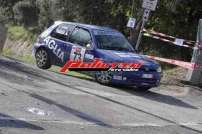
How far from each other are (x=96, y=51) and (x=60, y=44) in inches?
66.0

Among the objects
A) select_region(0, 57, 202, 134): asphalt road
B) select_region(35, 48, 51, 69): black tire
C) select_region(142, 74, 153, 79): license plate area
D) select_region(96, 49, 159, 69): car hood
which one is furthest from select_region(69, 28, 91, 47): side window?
select_region(142, 74, 153, 79): license plate area

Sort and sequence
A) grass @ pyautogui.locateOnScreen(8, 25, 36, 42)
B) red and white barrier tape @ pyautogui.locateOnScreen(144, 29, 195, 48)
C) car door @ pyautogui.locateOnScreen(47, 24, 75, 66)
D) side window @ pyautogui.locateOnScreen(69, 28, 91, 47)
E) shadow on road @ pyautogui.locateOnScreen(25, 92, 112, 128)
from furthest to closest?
grass @ pyautogui.locateOnScreen(8, 25, 36, 42), red and white barrier tape @ pyautogui.locateOnScreen(144, 29, 195, 48), car door @ pyautogui.locateOnScreen(47, 24, 75, 66), side window @ pyautogui.locateOnScreen(69, 28, 91, 47), shadow on road @ pyautogui.locateOnScreen(25, 92, 112, 128)

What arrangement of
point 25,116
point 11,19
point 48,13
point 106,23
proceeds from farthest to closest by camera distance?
1. point 11,19
2. point 48,13
3. point 106,23
4. point 25,116

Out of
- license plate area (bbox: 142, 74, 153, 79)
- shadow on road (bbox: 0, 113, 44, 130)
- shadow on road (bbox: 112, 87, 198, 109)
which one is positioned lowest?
shadow on road (bbox: 112, 87, 198, 109)

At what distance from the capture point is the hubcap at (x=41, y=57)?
61.4 feet

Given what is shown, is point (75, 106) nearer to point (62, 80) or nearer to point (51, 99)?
point (51, 99)

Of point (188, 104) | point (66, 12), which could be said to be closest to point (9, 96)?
point (188, 104)

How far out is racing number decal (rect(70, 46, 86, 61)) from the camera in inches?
677

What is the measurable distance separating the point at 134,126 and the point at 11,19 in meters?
36.9

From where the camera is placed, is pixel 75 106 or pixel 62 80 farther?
pixel 62 80

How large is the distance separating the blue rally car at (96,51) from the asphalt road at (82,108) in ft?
1.28

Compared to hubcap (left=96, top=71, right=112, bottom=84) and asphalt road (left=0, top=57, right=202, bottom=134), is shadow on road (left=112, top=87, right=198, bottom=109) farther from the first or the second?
hubcap (left=96, top=71, right=112, bottom=84)

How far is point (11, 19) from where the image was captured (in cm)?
4669

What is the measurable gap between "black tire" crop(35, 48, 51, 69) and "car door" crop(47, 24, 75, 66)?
0.26 meters
